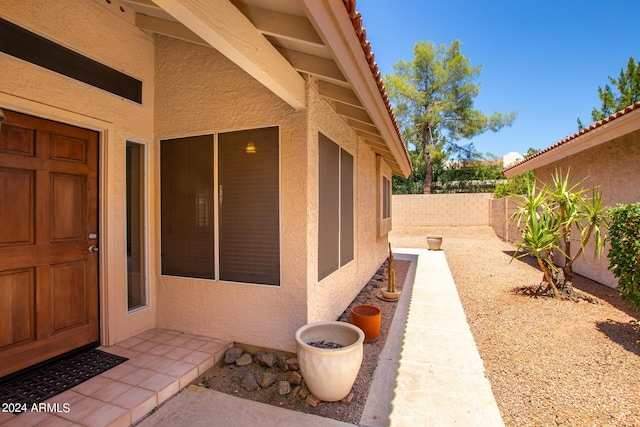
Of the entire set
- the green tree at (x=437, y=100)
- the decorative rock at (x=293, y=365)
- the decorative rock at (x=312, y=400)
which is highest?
the green tree at (x=437, y=100)

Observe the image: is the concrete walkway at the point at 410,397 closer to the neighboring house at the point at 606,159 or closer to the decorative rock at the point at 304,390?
the decorative rock at the point at 304,390

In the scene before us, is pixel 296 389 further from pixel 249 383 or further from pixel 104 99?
pixel 104 99

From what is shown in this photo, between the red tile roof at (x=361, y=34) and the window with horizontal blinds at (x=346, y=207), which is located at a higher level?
the red tile roof at (x=361, y=34)

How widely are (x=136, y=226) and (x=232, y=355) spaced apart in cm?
247

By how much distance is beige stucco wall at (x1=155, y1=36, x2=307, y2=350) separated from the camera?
3972mm

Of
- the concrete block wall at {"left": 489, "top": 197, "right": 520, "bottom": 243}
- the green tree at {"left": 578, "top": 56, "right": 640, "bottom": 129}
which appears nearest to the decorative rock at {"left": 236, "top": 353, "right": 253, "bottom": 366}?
the concrete block wall at {"left": 489, "top": 197, "right": 520, "bottom": 243}

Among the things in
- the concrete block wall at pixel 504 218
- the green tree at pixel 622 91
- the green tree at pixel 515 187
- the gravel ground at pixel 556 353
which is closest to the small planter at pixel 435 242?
the concrete block wall at pixel 504 218

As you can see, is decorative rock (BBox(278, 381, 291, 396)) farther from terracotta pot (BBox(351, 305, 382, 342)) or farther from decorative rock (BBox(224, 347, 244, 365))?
terracotta pot (BBox(351, 305, 382, 342))

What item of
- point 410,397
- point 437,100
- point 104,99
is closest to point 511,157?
point 437,100

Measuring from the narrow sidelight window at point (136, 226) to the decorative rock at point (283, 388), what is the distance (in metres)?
2.63

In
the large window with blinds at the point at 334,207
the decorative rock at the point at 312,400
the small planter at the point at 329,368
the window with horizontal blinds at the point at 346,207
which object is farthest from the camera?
the window with horizontal blinds at the point at 346,207

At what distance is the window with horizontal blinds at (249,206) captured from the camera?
4082mm

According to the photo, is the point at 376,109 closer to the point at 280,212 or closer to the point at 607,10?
the point at 280,212

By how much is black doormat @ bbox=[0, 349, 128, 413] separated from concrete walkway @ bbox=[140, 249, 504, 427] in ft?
3.64
